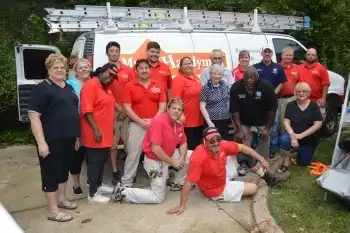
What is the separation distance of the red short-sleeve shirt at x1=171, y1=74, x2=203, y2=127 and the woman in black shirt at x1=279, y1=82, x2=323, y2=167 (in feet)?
4.30

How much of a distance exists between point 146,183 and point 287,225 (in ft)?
6.78

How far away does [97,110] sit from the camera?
447 cm

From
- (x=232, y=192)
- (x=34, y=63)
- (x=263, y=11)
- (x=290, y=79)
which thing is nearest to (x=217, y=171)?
(x=232, y=192)

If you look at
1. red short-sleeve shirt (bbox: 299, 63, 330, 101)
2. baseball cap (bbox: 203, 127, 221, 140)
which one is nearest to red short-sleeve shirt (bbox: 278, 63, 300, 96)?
red short-sleeve shirt (bbox: 299, 63, 330, 101)

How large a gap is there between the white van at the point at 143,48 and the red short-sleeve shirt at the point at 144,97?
3.51 feet

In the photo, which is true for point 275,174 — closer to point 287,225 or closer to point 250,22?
point 287,225

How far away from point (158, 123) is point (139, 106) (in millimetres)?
598

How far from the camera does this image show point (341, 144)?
5.00m

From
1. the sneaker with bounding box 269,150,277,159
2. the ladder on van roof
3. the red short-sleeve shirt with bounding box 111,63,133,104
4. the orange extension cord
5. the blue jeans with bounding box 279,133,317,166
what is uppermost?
the ladder on van roof

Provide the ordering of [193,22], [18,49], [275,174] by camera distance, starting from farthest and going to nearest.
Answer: [193,22], [18,49], [275,174]

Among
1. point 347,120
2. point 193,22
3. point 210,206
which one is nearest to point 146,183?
point 210,206

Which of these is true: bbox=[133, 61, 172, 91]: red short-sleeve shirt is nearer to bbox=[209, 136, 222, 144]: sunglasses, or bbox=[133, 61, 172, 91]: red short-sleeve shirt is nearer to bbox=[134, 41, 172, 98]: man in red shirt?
bbox=[134, 41, 172, 98]: man in red shirt

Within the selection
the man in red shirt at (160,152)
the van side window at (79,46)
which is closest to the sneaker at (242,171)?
the man in red shirt at (160,152)

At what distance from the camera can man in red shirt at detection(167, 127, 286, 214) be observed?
4318 mm
